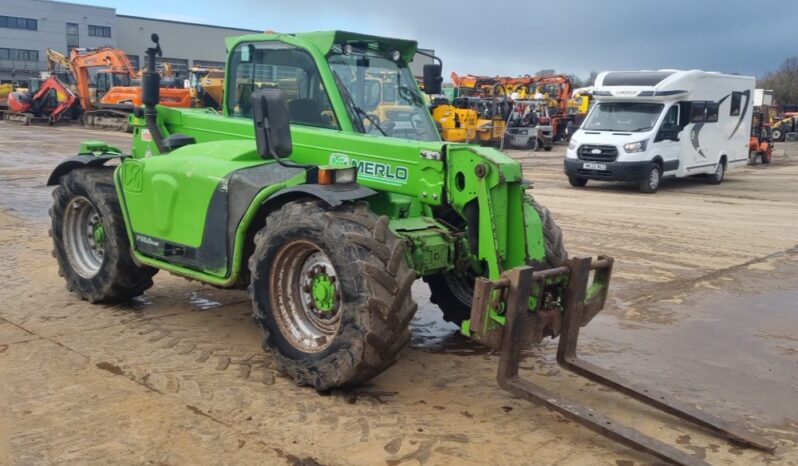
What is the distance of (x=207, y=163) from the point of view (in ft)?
18.8

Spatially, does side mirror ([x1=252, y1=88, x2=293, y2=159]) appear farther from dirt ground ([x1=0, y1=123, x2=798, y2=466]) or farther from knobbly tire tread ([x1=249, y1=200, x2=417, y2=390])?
dirt ground ([x1=0, y1=123, x2=798, y2=466])

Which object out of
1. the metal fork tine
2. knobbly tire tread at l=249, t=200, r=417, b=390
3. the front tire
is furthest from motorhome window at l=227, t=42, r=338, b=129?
the front tire

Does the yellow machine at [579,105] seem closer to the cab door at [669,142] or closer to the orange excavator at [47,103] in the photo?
the cab door at [669,142]

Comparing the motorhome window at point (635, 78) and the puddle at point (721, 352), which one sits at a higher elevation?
the motorhome window at point (635, 78)

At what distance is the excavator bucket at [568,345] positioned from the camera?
163 inches

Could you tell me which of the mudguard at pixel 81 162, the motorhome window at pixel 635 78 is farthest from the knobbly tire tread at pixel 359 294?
the motorhome window at pixel 635 78

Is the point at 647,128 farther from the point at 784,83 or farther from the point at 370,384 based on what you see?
the point at 784,83

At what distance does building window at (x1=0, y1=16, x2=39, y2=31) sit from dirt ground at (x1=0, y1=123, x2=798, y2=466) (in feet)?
234

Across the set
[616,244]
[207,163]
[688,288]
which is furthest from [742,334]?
[207,163]

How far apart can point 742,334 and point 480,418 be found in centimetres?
330

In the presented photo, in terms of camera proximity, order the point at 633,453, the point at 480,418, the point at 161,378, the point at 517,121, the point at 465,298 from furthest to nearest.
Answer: the point at 517,121 < the point at 465,298 < the point at 161,378 < the point at 480,418 < the point at 633,453

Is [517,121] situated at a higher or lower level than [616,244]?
higher

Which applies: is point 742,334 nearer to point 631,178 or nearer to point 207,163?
point 207,163

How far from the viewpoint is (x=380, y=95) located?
605 cm
